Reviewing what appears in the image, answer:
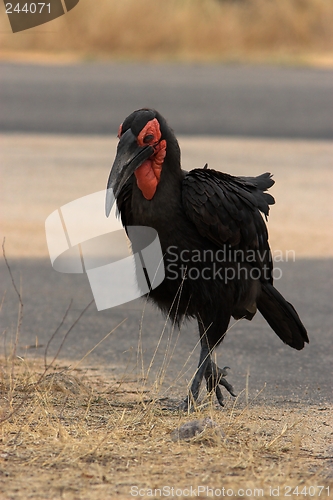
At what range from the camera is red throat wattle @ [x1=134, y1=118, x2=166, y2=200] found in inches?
172

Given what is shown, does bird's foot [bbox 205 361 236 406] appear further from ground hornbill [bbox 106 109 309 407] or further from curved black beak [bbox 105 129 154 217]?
curved black beak [bbox 105 129 154 217]

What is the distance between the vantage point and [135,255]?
15.0 ft

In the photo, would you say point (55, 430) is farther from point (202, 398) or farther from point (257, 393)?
point (257, 393)

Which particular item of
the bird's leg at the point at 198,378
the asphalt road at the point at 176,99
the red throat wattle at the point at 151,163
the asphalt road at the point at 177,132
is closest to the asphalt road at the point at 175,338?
the asphalt road at the point at 177,132

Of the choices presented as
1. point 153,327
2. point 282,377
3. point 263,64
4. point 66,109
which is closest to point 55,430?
point 282,377

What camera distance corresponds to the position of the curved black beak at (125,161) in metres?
4.34

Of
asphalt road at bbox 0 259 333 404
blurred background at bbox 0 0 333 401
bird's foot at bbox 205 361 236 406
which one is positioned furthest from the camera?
blurred background at bbox 0 0 333 401

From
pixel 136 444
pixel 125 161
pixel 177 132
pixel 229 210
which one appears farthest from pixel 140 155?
pixel 177 132

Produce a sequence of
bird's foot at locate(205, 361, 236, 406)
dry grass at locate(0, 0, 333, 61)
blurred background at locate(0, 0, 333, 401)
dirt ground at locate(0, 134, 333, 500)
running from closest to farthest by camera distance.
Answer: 1. dirt ground at locate(0, 134, 333, 500)
2. bird's foot at locate(205, 361, 236, 406)
3. blurred background at locate(0, 0, 333, 401)
4. dry grass at locate(0, 0, 333, 61)

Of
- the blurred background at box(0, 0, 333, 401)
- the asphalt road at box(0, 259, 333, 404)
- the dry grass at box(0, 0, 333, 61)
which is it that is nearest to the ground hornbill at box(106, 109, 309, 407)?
the asphalt road at box(0, 259, 333, 404)

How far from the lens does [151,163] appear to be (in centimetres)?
443

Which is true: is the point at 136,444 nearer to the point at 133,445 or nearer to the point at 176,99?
the point at 133,445

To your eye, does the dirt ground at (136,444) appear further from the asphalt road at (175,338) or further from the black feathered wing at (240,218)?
the black feathered wing at (240,218)

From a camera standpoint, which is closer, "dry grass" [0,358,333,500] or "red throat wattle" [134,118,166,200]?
"dry grass" [0,358,333,500]
